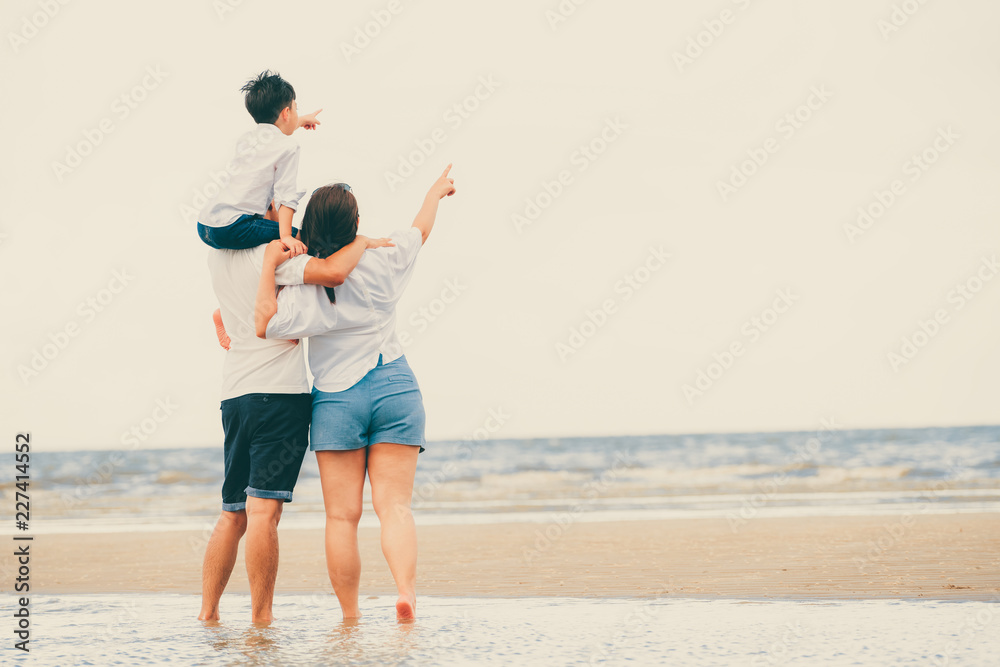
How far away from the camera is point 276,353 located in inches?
113

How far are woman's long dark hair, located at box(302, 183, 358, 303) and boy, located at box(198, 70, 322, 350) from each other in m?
0.05

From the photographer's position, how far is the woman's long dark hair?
9.30 feet

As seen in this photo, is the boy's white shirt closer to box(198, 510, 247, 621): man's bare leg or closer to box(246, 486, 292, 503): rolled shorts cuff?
box(246, 486, 292, 503): rolled shorts cuff

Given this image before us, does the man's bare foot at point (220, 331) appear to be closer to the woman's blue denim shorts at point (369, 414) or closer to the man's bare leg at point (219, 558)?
the woman's blue denim shorts at point (369, 414)

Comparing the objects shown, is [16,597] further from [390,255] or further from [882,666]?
[882,666]

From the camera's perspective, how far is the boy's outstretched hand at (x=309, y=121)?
314cm

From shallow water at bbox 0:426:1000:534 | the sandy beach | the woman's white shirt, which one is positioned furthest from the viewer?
shallow water at bbox 0:426:1000:534

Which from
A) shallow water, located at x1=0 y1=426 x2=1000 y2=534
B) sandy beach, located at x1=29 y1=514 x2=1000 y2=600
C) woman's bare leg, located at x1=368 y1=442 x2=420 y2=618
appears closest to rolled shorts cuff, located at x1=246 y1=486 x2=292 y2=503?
woman's bare leg, located at x1=368 y1=442 x2=420 y2=618

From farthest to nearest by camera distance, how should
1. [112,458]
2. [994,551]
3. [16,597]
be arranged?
1. [112,458]
2. [994,551]
3. [16,597]

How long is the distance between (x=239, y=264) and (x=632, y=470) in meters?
17.0

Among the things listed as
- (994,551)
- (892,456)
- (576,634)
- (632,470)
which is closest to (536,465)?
(632,470)

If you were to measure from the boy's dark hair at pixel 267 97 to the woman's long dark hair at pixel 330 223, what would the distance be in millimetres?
384

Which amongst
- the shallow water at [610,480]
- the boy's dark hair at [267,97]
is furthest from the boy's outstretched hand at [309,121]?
the shallow water at [610,480]

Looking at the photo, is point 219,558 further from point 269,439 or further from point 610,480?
point 610,480
